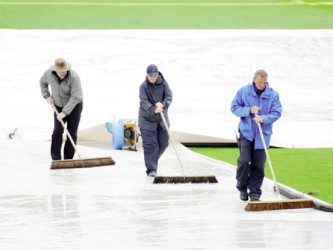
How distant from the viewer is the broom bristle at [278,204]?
12820 mm

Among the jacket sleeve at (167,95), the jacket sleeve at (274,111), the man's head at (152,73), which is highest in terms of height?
the man's head at (152,73)

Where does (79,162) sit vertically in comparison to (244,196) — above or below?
above

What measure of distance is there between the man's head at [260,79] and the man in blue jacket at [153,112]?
2.32 metres

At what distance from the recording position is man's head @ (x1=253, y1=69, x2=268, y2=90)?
43.6ft

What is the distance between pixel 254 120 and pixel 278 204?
3.43 feet

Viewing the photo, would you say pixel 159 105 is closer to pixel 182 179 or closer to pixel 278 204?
pixel 182 179

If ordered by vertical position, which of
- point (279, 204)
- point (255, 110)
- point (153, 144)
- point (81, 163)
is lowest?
point (279, 204)

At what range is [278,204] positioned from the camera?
12.9m

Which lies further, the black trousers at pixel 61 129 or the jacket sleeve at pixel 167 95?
the black trousers at pixel 61 129

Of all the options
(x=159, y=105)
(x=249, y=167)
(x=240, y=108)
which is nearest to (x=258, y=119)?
(x=240, y=108)

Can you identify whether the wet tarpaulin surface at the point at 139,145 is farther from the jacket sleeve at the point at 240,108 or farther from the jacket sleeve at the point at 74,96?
the jacket sleeve at the point at 240,108
